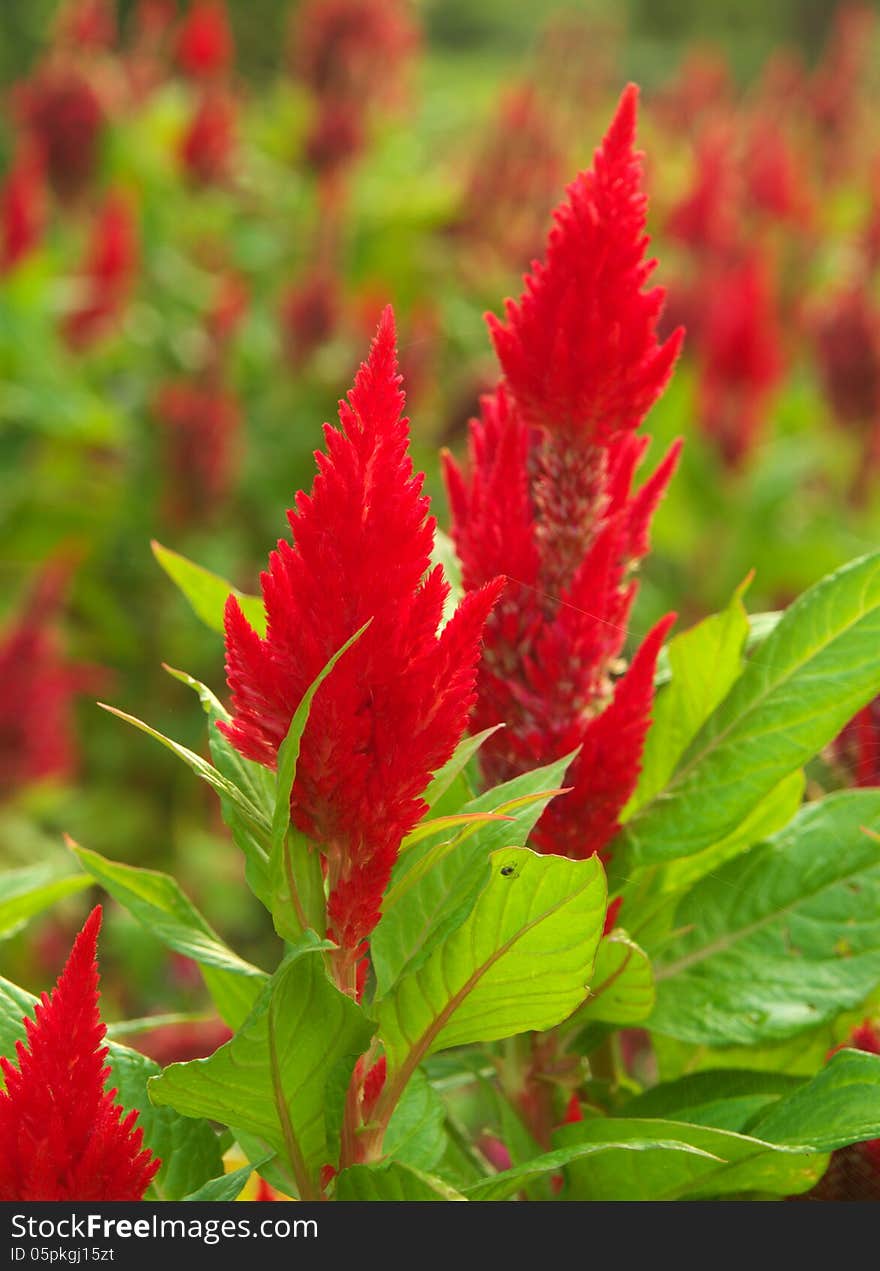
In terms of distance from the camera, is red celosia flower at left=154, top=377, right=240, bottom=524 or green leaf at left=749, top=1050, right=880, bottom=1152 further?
red celosia flower at left=154, top=377, right=240, bottom=524

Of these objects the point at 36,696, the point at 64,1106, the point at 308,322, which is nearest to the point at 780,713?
the point at 64,1106

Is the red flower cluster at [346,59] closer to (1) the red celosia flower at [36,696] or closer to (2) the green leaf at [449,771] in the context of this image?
(1) the red celosia flower at [36,696]

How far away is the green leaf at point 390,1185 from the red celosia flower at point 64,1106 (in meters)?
0.13

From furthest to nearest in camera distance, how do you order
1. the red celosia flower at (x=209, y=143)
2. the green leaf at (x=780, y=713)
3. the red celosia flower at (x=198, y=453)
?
the red celosia flower at (x=209, y=143) < the red celosia flower at (x=198, y=453) < the green leaf at (x=780, y=713)

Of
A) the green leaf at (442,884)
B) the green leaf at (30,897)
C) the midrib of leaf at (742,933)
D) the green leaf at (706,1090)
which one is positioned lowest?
the green leaf at (706,1090)

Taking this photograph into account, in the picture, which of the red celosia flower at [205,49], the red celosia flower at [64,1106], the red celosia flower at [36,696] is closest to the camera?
the red celosia flower at [64,1106]

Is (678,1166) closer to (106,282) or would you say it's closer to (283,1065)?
(283,1065)

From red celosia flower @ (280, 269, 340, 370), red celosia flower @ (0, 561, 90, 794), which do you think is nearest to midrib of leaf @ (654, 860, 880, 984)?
red celosia flower @ (0, 561, 90, 794)

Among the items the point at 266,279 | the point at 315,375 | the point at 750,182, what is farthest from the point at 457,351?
the point at 750,182

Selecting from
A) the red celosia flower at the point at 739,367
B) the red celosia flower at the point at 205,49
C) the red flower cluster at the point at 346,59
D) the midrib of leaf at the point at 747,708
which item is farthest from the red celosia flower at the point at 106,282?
the midrib of leaf at the point at 747,708

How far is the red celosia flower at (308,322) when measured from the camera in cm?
377

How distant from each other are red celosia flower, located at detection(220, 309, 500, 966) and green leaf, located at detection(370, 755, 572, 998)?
56 mm

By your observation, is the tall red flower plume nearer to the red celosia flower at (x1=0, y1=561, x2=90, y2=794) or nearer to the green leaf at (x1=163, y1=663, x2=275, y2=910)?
the green leaf at (x1=163, y1=663, x2=275, y2=910)

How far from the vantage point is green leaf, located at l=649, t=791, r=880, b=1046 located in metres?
0.94
